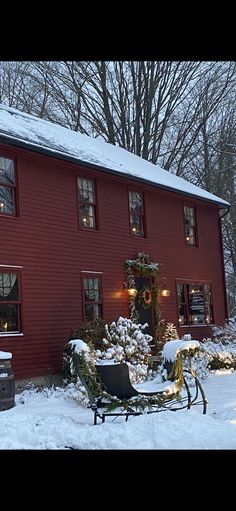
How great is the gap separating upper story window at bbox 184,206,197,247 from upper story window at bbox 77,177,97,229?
17.4 feet

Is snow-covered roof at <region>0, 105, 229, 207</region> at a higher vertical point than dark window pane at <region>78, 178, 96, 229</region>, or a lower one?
higher

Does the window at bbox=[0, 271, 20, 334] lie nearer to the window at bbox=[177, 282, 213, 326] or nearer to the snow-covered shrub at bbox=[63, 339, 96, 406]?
the snow-covered shrub at bbox=[63, 339, 96, 406]

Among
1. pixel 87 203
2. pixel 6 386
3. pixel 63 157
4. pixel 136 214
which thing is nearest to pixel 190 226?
pixel 136 214

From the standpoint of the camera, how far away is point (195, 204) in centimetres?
2130

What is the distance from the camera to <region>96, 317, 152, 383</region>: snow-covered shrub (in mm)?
12945

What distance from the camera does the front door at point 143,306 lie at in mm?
17406

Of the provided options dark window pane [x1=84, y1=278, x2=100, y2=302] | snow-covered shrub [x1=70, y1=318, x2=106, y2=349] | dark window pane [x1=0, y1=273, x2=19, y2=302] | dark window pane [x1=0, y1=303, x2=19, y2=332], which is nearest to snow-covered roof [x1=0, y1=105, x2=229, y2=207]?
dark window pane [x1=0, y1=273, x2=19, y2=302]

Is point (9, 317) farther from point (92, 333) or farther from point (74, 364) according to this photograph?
point (74, 364)

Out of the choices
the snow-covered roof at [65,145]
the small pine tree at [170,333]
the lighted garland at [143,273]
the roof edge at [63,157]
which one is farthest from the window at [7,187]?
the small pine tree at [170,333]

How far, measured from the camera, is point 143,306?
1756cm

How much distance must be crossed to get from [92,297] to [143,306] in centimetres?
242
